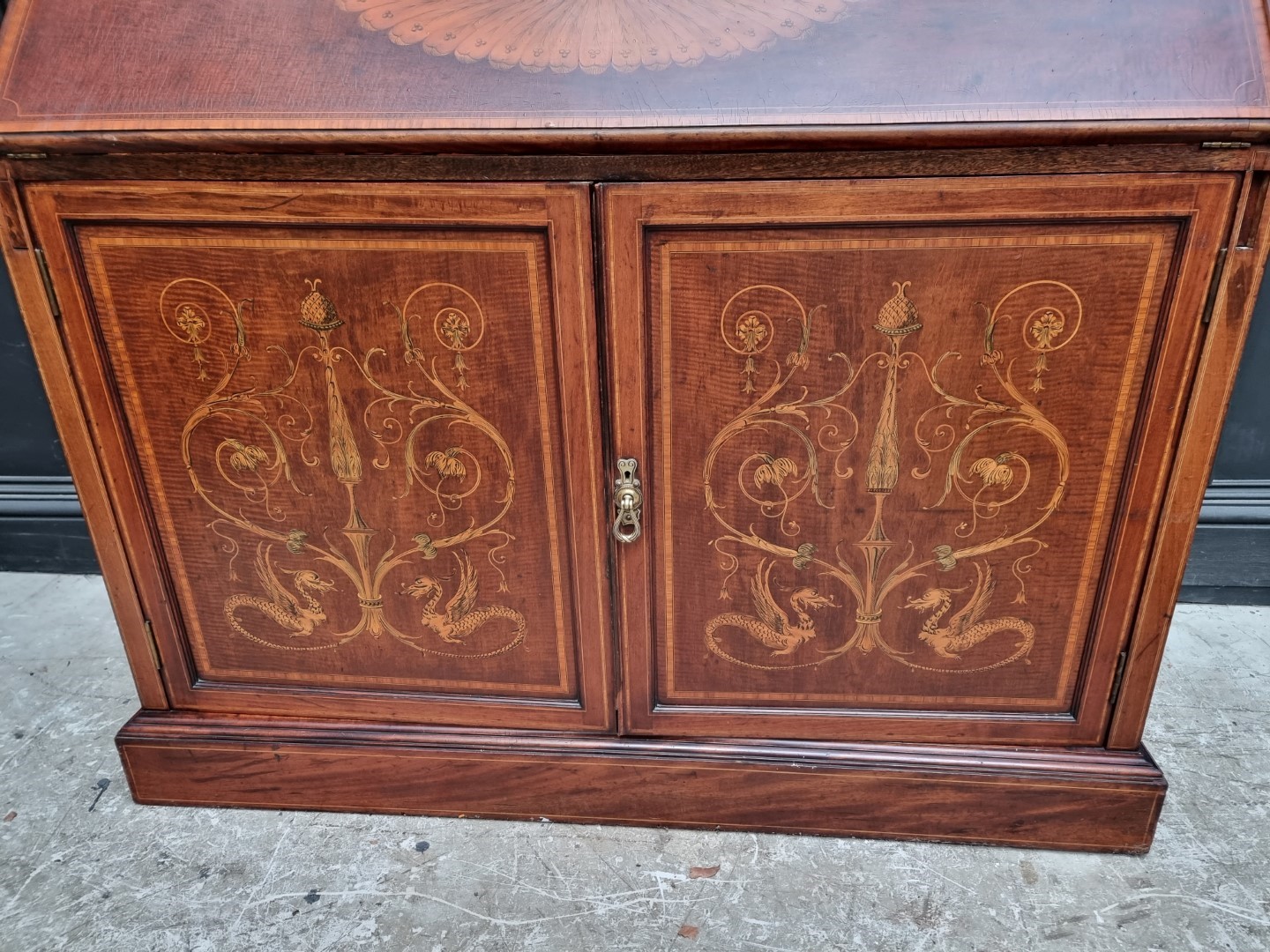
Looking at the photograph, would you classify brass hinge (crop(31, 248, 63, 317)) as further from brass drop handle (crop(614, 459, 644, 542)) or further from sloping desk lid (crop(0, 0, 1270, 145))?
brass drop handle (crop(614, 459, 644, 542))

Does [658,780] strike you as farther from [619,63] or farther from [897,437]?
[619,63]

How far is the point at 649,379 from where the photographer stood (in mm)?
1255

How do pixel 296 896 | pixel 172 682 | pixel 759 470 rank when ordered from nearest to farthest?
pixel 759 470
pixel 296 896
pixel 172 682

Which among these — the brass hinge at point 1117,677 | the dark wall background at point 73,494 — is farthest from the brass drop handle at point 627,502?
the dark wall background at point 73,494

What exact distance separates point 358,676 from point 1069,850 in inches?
49.1

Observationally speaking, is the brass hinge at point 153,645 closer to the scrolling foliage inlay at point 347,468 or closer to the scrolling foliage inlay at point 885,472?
the scrolling foliage inlay at point 347,468

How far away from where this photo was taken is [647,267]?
3.91ft

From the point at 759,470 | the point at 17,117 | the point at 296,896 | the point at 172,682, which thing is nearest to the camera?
the point at 17,117

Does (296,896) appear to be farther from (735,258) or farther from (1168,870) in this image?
(1168,870)

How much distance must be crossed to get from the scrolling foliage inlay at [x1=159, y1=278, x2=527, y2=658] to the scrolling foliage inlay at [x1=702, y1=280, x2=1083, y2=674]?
1.21 feet

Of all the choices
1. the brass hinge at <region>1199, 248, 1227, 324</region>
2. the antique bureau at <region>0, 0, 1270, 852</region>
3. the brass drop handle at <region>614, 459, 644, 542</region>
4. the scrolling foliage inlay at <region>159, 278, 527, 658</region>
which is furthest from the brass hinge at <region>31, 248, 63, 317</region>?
the brass hinge at <region>1199, 248, 1227, 324</region>

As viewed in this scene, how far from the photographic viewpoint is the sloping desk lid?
1.08m

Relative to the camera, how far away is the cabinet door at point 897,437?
1.14m

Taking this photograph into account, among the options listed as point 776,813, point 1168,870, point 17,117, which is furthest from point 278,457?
point 1168,870
